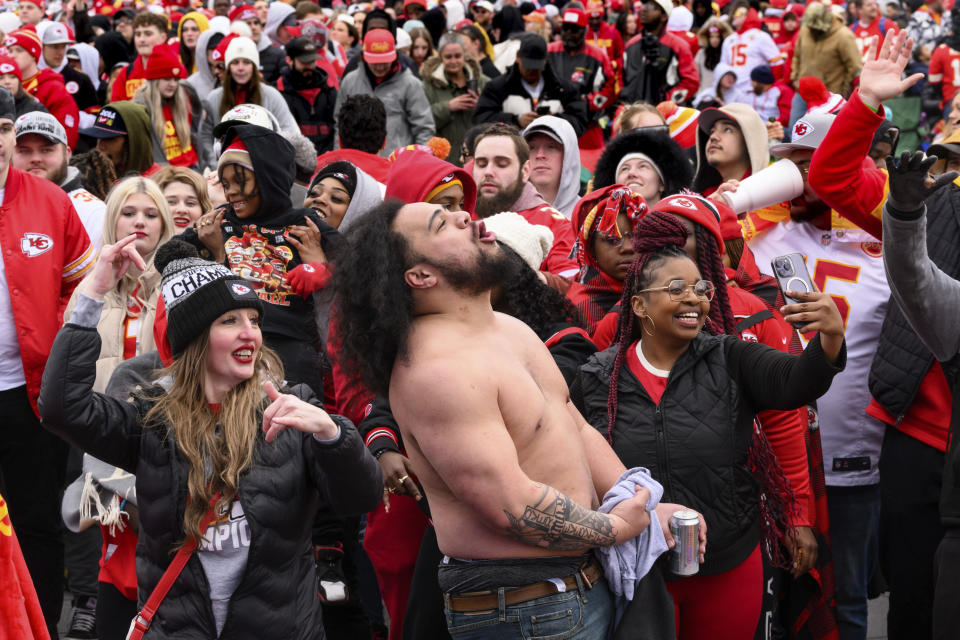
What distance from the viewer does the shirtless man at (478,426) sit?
2848 millimetres

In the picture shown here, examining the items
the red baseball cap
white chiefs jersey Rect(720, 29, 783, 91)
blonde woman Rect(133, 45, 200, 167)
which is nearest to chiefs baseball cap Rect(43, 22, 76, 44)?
blonde woman Rect(133, 45, 200, 167)

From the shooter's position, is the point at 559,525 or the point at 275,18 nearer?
the point at 559,525

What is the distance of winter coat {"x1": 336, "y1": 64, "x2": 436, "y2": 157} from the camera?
9.43 metres

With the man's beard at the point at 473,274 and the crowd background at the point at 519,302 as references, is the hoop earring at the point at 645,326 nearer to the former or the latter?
the crowd background at the point at 519,302

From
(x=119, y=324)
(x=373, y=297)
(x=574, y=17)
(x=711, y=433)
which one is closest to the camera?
(x=373, y=297)

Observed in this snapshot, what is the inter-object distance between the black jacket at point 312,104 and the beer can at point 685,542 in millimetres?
7163

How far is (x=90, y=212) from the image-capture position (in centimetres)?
607

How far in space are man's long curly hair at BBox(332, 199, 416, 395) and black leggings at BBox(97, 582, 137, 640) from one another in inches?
58.8

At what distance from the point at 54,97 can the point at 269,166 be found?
15.6 feet

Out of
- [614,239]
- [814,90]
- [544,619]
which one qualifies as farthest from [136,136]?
[544,619]

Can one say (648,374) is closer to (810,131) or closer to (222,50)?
(810,131)

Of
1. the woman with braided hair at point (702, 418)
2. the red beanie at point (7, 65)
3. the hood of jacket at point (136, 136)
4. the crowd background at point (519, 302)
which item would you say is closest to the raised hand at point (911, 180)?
the crowd background at point (519, 302)

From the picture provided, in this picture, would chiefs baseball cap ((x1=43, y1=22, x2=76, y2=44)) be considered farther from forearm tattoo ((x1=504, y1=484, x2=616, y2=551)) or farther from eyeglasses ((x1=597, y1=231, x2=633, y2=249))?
forearm tattoo ((x1=504, y1=484, x2=616, y2=551))

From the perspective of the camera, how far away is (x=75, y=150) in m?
9.29
